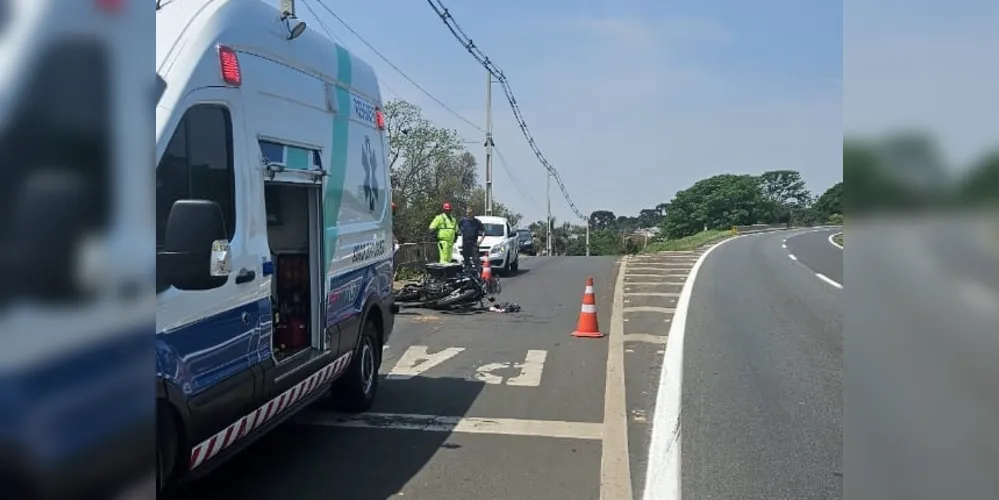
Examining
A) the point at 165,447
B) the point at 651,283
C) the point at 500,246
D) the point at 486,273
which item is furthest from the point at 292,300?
the point at 500,246

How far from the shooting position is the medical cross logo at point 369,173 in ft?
21.7

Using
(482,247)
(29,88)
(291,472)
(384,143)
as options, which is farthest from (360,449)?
(482,247)

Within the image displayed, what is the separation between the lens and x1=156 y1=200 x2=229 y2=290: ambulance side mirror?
2.63 meters

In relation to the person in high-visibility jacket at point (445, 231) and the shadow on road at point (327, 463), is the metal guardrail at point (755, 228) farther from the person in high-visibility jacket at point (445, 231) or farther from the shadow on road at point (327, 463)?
the shadow on road at point (327, 463)

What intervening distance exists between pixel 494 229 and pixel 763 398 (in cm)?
1582

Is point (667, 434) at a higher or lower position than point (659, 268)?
lower

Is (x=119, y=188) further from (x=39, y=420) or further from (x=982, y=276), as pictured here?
(x=982, y=276)

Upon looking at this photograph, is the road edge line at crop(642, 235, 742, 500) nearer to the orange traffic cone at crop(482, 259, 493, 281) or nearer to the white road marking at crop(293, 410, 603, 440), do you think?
the white road marking at crop(293, 410, 603, 440)

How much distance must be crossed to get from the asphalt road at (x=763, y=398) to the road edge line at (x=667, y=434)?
2.6 inches

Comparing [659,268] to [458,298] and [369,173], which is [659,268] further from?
[369,173]

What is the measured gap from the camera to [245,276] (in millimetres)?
4070

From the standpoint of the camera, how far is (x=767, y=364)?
8.74 metres

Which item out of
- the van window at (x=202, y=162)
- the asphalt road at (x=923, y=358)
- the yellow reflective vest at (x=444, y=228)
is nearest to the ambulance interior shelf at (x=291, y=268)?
the van window at (x=202, y=162)

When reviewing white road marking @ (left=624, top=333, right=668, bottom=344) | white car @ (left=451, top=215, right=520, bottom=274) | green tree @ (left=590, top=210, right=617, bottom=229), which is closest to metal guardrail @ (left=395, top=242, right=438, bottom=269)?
white car @ (left=451, top=215, right=520, bottom=274)
